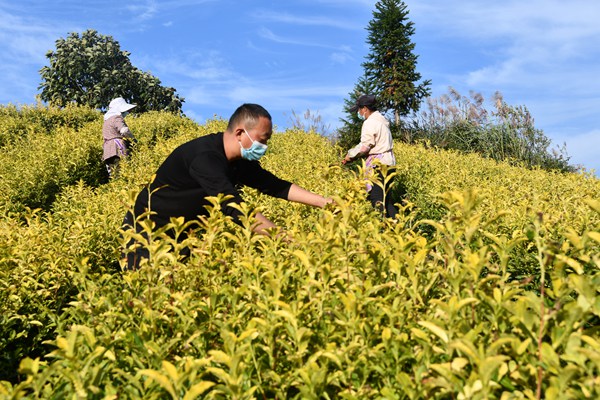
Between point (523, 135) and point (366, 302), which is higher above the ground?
point (523, 135)

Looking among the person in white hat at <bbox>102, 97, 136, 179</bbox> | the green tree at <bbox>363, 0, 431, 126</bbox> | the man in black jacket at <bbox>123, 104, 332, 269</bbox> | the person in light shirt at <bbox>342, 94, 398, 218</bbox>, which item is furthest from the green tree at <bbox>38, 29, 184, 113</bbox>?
the man in black jacket at <bbox>123, 104, 332, 269</bbox>

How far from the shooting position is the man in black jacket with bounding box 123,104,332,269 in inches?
145

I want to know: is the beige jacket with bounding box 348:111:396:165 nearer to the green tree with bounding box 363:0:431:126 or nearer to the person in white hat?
the person in white hat

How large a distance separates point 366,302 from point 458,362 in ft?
1.63

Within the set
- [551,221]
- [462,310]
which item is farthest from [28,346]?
[551,221]

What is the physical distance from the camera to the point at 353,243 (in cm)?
247

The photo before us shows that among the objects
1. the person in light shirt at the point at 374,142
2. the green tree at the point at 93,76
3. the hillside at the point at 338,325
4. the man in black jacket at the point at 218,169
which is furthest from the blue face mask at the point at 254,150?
the green tree at the point at 93,76

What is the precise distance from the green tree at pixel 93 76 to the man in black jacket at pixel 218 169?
116 ft

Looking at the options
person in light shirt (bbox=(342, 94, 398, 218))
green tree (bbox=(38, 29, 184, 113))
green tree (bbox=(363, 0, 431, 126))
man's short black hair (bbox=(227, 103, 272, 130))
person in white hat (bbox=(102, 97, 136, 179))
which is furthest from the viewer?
green tree (bbox=(38, 29, 184, 113))

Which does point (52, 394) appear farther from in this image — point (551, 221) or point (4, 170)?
point (4, 170)

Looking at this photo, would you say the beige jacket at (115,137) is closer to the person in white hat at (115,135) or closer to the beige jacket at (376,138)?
the person in white hat at (115,135)

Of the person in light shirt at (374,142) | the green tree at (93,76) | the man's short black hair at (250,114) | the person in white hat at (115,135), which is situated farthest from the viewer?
the green tree at (93,76)

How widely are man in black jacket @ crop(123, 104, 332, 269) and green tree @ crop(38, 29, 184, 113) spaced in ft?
116

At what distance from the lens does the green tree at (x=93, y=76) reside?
3678 cm
